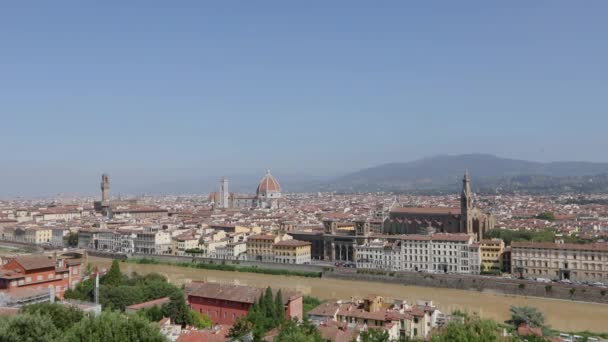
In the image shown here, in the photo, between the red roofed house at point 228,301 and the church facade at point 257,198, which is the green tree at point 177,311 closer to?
the red roofed house at point 228,301

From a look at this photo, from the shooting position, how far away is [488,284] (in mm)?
28359

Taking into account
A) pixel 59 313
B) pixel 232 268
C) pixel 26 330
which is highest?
pixel 26 330

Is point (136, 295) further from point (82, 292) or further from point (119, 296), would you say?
point (82, 292)

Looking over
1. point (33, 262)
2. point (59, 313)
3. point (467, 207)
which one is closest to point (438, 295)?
point (467, 207)

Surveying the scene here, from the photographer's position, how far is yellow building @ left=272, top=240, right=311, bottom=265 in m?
37.7

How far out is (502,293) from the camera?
2767 cm

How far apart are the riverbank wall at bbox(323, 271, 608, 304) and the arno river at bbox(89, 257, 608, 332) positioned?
13.7 inches

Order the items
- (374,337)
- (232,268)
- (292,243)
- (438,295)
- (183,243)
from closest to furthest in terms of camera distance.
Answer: (374,337) < (438,295) < (232,268) < (292,243) < (183,243)

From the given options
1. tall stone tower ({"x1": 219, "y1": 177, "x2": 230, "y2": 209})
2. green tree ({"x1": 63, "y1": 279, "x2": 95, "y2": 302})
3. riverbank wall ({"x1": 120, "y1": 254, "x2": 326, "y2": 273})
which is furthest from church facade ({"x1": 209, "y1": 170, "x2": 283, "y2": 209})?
green tree ({"x1": 63, "y1": 279, "x2": 95, "y2": 302})

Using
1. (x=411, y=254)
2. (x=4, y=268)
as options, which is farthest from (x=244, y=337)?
(x=411, y=254)

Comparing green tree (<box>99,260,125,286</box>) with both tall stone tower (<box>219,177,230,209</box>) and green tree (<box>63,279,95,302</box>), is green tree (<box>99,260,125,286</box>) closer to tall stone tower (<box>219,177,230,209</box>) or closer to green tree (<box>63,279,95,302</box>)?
green tree (<box>63,279,95,302</box>)

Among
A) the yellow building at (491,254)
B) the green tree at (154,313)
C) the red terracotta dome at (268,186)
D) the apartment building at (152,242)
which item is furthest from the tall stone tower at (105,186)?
the green tree at (154,313)

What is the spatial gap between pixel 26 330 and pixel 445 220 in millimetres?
35713

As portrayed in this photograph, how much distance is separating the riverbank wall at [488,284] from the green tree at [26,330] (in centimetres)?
2151
